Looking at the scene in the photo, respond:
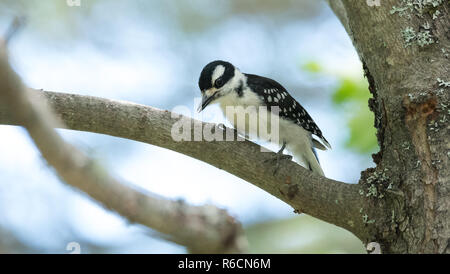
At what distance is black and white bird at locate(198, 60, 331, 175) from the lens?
4.90 meters

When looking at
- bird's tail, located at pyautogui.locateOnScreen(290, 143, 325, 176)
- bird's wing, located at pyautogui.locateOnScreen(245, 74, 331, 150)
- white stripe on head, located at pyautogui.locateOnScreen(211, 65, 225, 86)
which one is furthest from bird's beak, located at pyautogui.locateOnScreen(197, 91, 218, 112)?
bird's tail, located at pyautogui.locateOnScreen(290, 143, 325, 176)

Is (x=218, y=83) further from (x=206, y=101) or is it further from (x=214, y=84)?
(x=206, y=101)

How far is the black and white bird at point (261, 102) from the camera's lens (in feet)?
16.1

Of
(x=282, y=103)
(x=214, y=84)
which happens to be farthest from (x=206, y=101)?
(x=282, y=103)

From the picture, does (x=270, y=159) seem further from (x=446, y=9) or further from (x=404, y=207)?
(x=446, y=9)

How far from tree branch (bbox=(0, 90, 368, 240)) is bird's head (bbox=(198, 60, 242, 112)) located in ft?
4.41

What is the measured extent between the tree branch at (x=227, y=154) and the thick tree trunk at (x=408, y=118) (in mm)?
181

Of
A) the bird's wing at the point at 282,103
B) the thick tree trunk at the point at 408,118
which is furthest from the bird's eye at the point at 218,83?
the thick tree trunk at the point at 408,118

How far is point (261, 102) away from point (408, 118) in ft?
6.28

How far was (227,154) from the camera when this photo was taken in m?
3.57

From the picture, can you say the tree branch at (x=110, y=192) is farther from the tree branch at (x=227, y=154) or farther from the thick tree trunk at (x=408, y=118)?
the tree branch at (x=227, y=154)
